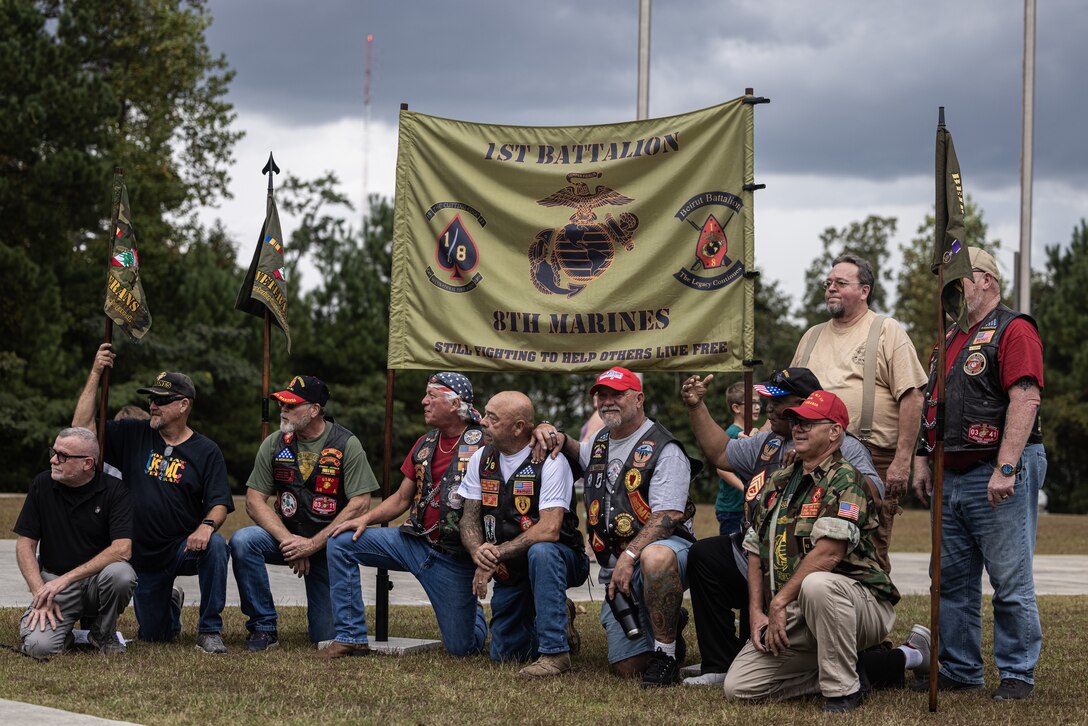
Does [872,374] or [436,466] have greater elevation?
[872,374]

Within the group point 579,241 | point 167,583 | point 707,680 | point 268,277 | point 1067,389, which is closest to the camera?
point 707,680

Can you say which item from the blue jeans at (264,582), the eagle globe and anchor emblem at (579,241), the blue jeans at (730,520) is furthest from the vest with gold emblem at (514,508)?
the blue jeans at (730,520)

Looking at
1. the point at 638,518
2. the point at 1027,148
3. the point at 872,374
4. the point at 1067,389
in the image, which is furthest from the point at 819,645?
the point at 1067,389

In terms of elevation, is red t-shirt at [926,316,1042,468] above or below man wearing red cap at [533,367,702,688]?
above

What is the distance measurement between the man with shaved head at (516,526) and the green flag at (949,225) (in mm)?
2528

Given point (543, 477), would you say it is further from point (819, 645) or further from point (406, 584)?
point (406, 584)

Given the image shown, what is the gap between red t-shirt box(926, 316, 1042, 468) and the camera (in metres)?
6.52

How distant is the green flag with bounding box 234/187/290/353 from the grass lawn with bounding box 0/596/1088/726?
2370mm

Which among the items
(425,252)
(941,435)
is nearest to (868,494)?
(941,435)

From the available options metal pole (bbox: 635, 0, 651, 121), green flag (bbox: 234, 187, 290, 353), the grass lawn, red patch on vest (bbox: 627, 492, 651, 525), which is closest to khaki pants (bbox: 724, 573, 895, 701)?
the grass lawn

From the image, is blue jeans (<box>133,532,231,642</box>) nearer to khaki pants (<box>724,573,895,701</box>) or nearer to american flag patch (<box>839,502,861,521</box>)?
khaki pants (<box>724,573,895,701</box>)

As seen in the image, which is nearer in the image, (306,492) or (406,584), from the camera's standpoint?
(306,492)

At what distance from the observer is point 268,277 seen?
9180mm

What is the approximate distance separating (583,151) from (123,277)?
314 centimetres
